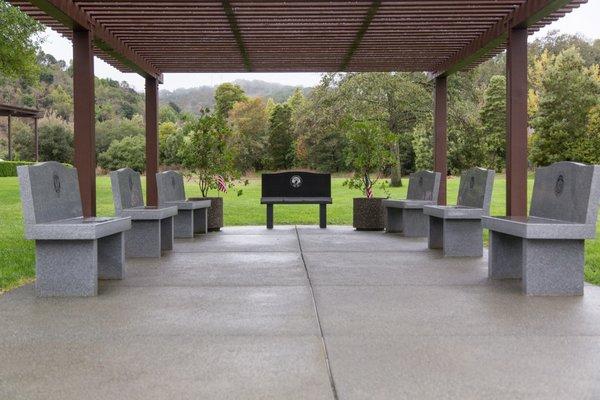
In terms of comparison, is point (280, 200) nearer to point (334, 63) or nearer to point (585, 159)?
point (334, 63)

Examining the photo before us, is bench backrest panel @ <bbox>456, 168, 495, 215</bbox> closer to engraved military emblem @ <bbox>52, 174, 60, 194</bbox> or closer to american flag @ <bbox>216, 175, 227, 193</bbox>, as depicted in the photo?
engraved military emblem @ <bbox>52, 174, 60, 194</bbox>

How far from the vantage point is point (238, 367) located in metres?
3.94

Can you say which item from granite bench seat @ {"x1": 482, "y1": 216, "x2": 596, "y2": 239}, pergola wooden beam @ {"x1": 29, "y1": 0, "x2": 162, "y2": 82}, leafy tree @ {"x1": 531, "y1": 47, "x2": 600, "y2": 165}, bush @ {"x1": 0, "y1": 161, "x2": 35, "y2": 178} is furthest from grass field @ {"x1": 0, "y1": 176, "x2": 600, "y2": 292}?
leafy tree @ {"x1": 531, "y1": 47, "x2": 600, "y2": 165}

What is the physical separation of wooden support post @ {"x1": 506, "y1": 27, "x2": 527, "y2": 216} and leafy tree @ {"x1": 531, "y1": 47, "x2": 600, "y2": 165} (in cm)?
3181

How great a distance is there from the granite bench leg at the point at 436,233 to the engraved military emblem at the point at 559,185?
3198 millimetres

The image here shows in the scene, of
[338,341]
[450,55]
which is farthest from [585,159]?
[338,341]

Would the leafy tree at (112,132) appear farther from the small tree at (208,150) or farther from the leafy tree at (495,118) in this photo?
the small tree at (208,150)

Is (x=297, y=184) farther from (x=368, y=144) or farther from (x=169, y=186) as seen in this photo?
(x=169, y=186)

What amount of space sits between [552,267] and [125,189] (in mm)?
5412

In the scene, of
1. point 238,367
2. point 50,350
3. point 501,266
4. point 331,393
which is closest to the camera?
point 331,393

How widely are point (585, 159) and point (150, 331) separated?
37.8 metres

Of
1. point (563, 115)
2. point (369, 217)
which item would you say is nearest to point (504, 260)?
point (369, 217)

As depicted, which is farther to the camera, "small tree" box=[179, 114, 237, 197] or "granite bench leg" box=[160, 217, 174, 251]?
"small tree" box=[179, 114, 237, 197]

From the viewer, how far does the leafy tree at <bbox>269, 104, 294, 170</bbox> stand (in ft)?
161
